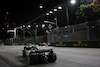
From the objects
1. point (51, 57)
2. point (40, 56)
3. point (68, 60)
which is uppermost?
point (40, 56)

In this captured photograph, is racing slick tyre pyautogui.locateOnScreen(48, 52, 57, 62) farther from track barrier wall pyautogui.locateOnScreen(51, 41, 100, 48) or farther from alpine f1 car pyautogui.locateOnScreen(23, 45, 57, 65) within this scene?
track barrier wall pyautogui.locateOnScreen(51, 41, 100, 48)

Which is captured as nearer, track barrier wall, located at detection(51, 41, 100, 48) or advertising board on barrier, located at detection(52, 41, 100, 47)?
track barrier wall, located at detection(51, 41, 100, 48)

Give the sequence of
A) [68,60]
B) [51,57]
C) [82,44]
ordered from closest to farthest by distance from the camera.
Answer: [51,57] → [68,60] → [82,44]

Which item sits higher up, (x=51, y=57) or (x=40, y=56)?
(x=40, y=56)

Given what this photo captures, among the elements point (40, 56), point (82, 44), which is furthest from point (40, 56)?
point (82, 44)

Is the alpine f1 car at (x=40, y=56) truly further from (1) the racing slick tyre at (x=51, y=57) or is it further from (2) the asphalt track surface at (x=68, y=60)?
(2) the asphalt track surface at (x=68, y=60)

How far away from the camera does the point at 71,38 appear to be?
21812 millimetres

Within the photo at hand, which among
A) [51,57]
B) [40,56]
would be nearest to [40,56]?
[40,56]

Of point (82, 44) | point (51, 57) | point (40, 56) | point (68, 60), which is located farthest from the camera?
point (82, 44)

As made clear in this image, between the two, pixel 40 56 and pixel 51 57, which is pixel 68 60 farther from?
pixel 40 56

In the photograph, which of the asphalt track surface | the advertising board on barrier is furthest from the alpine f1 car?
the advertising board on barrier

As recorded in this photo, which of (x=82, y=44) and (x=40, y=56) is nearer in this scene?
(x=40, y=56)

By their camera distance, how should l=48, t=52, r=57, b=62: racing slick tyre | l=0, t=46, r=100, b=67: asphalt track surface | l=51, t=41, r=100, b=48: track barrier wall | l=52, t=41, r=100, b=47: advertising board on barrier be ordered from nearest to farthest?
l=0, t=46, r=100, b=67: asphalt track surface, l=48, t=52, r=57, b=62: racing slick tyre, l=51, t=41, r=100, b=48: track barrier wall, l=52, t=41, r=100, b=47: advertising board on barrier

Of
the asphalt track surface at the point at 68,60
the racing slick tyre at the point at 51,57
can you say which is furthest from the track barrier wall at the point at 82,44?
the racing slick tyre at the point at 51,57
